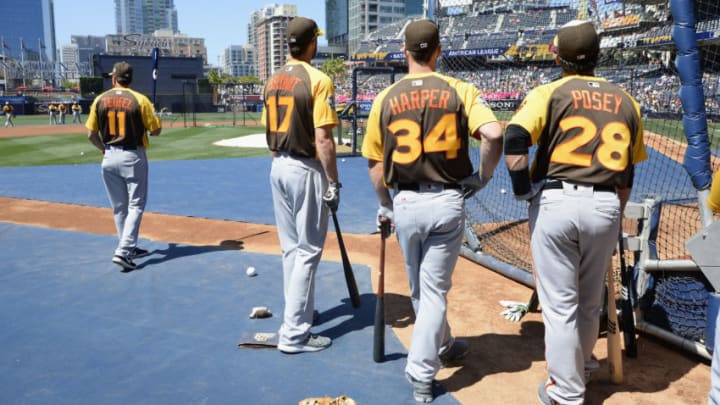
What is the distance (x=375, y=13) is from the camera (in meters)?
126

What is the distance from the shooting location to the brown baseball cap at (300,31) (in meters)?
3.88

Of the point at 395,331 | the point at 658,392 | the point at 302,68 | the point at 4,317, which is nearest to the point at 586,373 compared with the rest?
the point at 658,392

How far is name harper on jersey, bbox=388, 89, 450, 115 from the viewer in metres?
3.10

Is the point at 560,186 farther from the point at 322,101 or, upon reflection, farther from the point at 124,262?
the point at 124,262

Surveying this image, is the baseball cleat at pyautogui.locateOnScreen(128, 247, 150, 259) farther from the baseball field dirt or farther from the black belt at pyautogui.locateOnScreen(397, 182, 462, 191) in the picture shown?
the black belt at pyautogui.locateOnScreen(397, 182, 462, 191)

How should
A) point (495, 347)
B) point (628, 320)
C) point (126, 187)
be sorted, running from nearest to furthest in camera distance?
point (628, 320), point (495, 347), point (126, 187)

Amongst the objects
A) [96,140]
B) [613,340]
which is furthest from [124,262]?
[613,340]

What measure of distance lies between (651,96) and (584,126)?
10.5 m

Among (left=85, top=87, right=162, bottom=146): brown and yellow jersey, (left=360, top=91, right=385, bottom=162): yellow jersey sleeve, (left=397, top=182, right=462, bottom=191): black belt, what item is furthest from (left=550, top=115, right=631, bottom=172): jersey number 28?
(left=85, top=87, right=162, bottom=146): brown and yellow jersey

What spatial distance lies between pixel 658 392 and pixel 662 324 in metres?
Result: 0.93

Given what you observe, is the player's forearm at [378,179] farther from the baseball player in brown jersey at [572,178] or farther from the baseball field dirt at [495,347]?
the baseball field dirt at [495,347]

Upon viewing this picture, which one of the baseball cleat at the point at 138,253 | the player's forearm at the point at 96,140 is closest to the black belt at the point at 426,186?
the baseball cleat at the point at 138,253

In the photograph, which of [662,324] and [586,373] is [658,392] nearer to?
[586,373]

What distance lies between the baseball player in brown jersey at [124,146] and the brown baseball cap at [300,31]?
288cm
